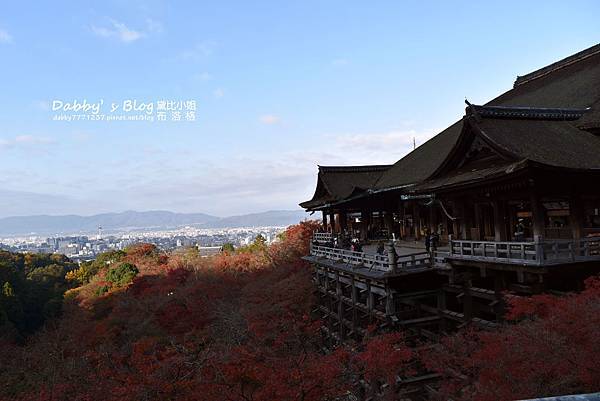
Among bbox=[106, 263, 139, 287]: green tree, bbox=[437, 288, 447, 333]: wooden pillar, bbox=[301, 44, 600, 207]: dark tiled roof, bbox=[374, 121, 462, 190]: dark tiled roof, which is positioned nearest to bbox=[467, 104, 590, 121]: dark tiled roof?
bbox=[301, 44, 600, 207]: dark tiled roof

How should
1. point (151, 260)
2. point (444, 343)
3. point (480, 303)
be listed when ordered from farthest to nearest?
point (151, 260), point (480, 303), point (444, 343)

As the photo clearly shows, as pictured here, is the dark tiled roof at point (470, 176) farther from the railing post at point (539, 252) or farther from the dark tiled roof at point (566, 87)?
the dark tiled roof at point (566, 87)

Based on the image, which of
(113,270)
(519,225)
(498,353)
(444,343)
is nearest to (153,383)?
(444,343)

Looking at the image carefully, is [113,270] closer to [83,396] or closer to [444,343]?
[83,396]

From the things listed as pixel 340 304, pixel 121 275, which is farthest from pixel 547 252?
pixel 121 275

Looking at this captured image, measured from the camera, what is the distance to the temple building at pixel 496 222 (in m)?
11.8

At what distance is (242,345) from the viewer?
61.0ft

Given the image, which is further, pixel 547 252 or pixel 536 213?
pixel 536 213

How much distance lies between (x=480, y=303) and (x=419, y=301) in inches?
108

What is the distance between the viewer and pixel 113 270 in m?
46.5

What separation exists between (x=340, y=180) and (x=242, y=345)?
1406cm

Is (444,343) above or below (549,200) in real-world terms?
below

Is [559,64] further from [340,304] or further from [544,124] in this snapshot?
[340,304]

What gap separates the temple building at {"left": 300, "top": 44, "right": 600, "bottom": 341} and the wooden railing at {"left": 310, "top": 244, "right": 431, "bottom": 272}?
0.05 meters
